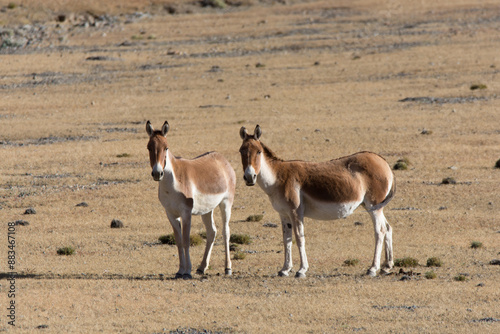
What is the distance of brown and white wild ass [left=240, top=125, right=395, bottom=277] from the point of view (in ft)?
43.1

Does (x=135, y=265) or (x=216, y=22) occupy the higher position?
(x=216, y=22)

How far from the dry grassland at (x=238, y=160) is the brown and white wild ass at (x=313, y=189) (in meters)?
0.71


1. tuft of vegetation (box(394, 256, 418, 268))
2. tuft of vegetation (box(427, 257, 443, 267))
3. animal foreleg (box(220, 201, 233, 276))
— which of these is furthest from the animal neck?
tuft of vegetation (box(427, 257, 443, 267))

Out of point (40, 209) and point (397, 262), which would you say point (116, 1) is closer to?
point (40, 209)

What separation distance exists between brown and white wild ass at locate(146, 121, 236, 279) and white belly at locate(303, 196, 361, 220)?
4.96 ft

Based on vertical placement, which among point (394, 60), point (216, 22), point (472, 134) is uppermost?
point (216, 22)

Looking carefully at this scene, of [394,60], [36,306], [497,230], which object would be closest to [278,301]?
[36,306]

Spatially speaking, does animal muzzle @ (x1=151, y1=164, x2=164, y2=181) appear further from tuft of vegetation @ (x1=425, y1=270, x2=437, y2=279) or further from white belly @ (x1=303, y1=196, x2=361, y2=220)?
tuft of vegetation @ (x1=425, y1=270, x2=437, y2=279)

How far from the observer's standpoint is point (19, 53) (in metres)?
58.0

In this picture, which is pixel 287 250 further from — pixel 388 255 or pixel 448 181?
pixel 448 181

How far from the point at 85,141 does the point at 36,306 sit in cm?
1914

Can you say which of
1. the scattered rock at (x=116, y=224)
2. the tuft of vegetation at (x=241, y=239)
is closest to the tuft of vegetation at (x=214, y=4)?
the scattered rock at (x=116, y=224)

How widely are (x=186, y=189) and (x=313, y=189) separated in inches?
84.9

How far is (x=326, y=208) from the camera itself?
43.5 ft
